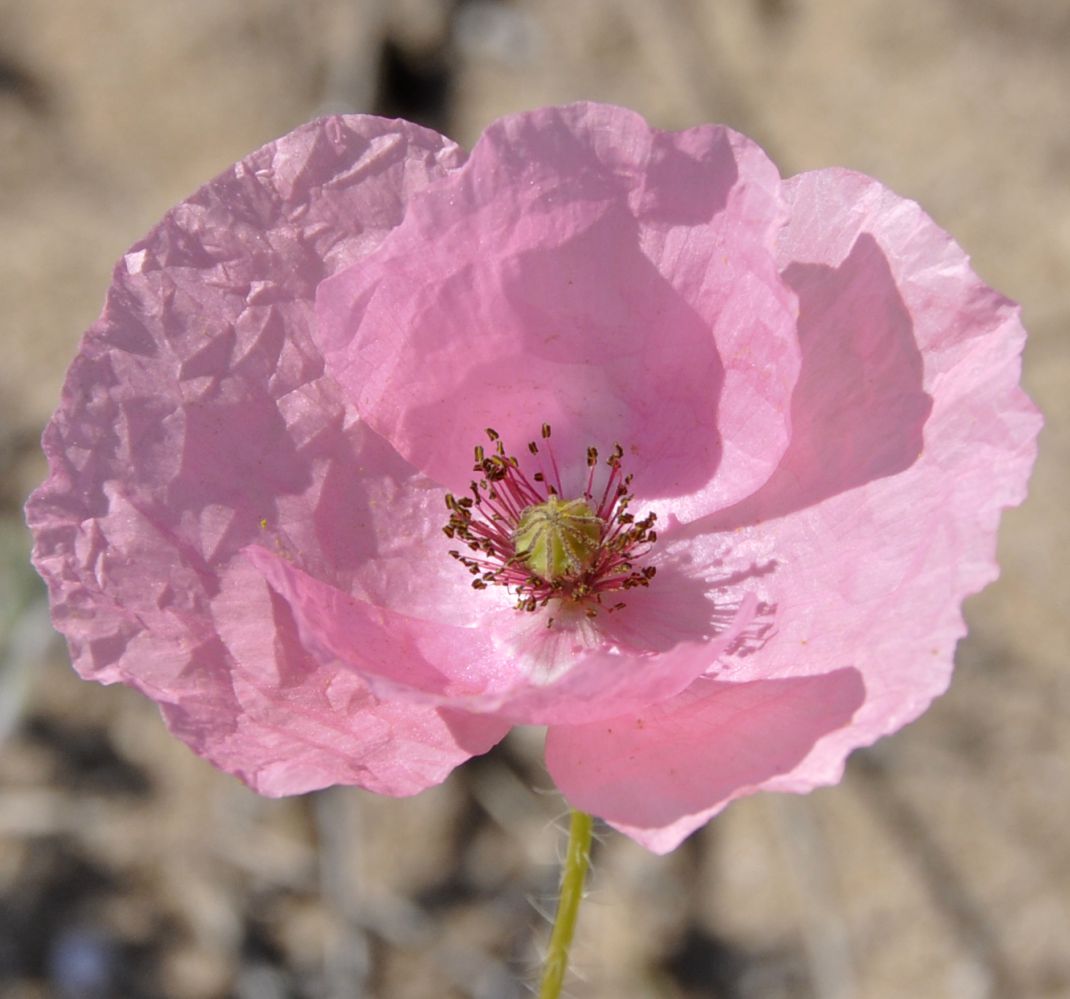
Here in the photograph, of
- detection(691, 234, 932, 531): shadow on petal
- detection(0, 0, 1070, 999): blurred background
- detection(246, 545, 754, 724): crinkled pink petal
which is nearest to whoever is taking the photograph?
detection(246, 545, 754, 724): crinkled pink petal

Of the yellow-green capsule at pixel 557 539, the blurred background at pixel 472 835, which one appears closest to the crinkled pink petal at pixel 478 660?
the yellow-green capsule at pixel 557 539

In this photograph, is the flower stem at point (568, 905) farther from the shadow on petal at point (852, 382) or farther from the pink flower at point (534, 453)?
the shadow on petal at point (852, 382)

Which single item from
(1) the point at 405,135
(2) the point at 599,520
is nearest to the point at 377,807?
(2) the point at 599,520

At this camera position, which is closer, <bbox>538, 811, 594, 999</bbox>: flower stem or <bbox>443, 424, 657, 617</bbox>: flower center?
<bbox>538, 811, 594, 999</bbox>: flower stem

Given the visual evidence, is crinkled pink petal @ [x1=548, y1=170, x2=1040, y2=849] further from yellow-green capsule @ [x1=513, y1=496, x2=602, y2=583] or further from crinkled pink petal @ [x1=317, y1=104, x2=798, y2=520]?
yellow-green capsule @ [x1=513, y1=496, x2=602, y2=583]

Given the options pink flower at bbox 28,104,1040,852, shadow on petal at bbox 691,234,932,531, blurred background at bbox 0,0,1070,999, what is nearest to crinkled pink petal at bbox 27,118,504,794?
pink flower at bbox 28,104,1040,852
